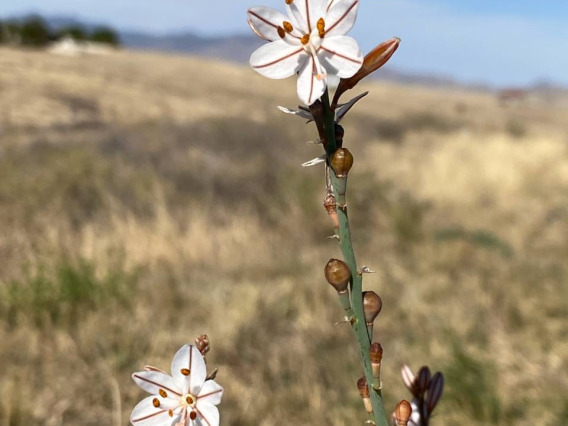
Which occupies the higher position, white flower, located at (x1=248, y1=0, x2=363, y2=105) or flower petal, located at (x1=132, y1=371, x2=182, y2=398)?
white flower, located at (x1=248, y1=0, x2=363, y2=105)

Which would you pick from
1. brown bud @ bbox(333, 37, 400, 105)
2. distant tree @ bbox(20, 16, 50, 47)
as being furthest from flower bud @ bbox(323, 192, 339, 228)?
distant tree @ bbox(20, 16, 50, 47)

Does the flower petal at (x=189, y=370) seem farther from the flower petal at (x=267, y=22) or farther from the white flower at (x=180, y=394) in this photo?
the flower petal at (x=267, y=22)

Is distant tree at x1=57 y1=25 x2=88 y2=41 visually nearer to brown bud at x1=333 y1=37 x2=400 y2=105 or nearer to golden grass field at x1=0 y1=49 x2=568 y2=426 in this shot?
golden grass field at x1=0 y1=49 x2=568 y2=426

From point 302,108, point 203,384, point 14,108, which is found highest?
point 14,108

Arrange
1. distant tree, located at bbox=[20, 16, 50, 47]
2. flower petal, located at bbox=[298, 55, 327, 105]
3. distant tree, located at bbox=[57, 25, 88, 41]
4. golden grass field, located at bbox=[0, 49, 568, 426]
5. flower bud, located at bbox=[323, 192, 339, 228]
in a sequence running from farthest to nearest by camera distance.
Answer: distant tree, located at bbox=[57, 25, 88, 41] → distant tree, located at bbox=[20, 16, 50, 47] → golden grass field, located at bbox=[0, 49, 568, 426] → flower bud, located at bbox=[323, 192, 339, 228] → flower petal, located at bbox=[298, 55, 327, 105]

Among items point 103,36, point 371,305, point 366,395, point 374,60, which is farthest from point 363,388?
point 103,36

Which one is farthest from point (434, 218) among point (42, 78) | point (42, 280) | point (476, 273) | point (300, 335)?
point (42, 78)

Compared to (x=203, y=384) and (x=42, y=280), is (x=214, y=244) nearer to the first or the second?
(x=42, y=280)
